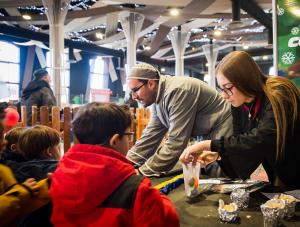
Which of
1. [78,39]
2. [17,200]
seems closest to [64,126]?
[17,200]

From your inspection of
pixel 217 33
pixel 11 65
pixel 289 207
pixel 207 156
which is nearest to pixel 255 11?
pixel 217 33

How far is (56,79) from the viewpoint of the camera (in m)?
8.29

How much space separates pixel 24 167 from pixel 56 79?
709 cm

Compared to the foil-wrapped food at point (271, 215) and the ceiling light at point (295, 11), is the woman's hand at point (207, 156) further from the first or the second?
the ceiling light at point (295, 11)

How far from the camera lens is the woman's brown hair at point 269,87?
1.51 meters

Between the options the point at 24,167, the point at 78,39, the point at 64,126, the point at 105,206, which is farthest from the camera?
the point at 78,39

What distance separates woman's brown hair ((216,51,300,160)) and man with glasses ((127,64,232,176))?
1.54 ft

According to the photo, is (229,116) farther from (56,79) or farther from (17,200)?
(56,79)

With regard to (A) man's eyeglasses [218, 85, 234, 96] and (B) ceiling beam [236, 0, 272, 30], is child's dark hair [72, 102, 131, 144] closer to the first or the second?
(A) man's eyeglasses [218, 85, 234, 96]

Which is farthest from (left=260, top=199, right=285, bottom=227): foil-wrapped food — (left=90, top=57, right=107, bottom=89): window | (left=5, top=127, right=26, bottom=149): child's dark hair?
(left=90, top=57, right=107, bottom=89): window

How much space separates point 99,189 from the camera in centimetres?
104

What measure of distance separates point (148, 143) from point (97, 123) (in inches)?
48.3

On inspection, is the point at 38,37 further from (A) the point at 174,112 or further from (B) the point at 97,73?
(A) the point at 174,112

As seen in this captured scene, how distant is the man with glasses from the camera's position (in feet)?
6.52
